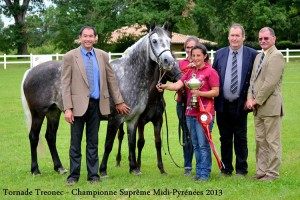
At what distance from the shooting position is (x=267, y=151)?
678 centimetres

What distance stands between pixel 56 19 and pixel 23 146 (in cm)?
3700

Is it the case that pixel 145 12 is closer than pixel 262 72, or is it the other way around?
pixel 262 72

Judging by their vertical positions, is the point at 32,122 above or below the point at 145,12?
below

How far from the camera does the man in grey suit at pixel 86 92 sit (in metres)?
6.26

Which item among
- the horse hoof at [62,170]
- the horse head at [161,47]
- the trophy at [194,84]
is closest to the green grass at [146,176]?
the horse hoof at [62,170]

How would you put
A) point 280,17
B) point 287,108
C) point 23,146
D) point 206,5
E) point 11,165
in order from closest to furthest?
point 11,165, point 23,146, point 287,108, point 280,17, point 206,5

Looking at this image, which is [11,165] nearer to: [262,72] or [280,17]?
[262,72]

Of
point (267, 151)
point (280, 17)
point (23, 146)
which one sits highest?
point (280, 17)

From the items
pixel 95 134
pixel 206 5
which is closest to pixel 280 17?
pixel 206 5

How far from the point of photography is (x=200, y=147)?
663cm

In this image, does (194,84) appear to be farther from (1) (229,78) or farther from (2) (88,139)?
(2) (88,139)

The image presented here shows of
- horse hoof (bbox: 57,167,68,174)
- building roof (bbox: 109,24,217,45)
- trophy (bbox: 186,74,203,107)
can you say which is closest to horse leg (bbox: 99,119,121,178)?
horse hoof (bbox: 57,167,68,174)

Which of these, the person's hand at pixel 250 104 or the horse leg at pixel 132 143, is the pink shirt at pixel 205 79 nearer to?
the person's hand at pixel 250 104

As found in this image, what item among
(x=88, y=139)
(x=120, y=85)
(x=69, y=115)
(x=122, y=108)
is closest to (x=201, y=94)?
(x=122, y=108)
